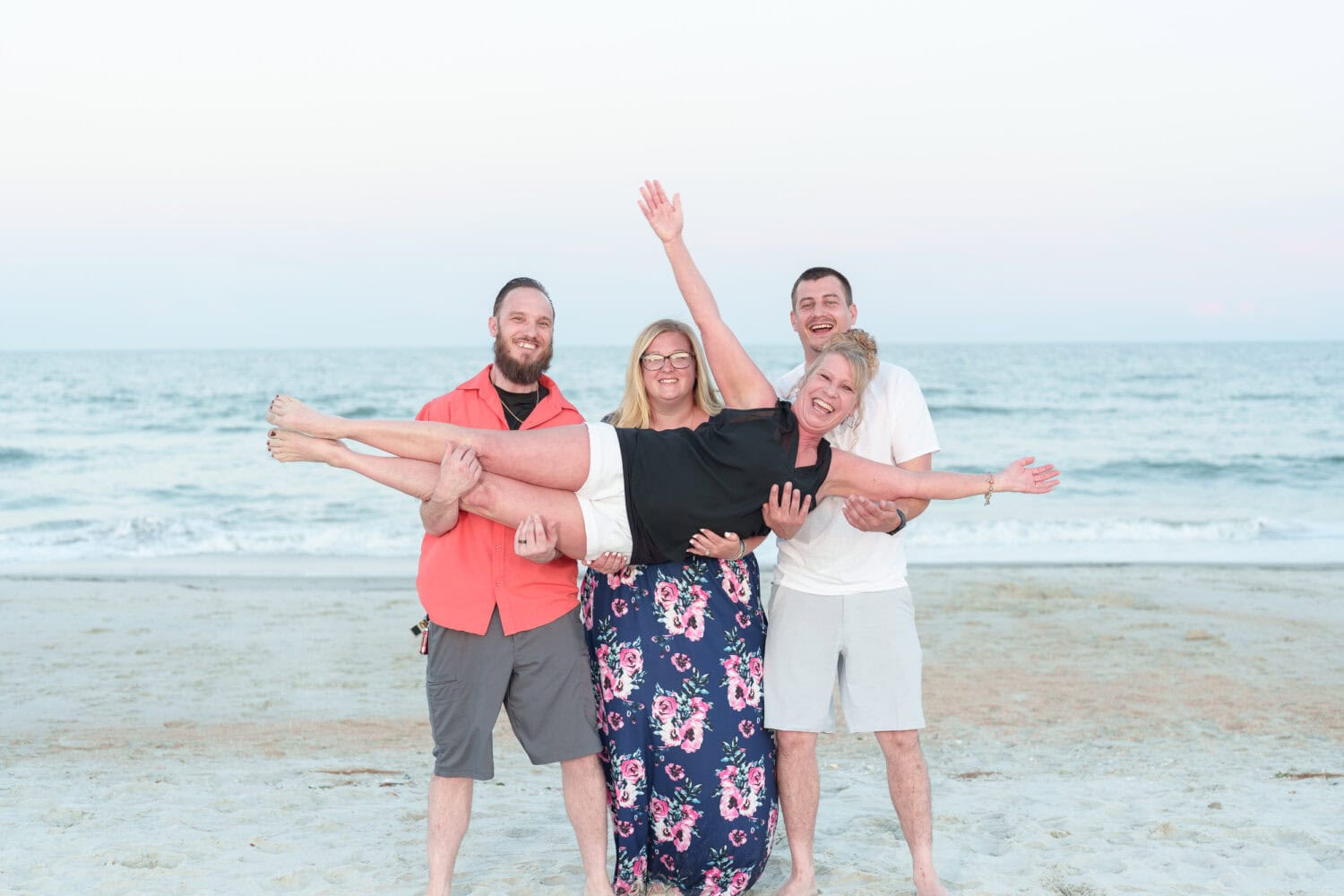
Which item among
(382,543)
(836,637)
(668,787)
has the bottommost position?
(382,543)

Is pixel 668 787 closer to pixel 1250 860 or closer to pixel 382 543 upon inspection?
pixel 1250 860

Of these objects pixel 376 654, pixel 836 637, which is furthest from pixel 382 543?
pixel 836 637

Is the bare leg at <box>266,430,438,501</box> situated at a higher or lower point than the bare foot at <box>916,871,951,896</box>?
higher

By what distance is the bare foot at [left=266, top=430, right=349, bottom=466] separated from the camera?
3.82 meters

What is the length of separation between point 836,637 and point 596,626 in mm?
893

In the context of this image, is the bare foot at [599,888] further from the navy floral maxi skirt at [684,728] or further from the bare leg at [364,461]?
the bare leg at [364,461]

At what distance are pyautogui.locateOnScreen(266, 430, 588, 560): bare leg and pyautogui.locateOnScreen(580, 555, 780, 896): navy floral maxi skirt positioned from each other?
33cm

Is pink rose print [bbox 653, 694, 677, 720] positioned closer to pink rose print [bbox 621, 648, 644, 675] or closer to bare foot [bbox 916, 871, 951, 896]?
pink rose print [bbox 621, 648, 644, 675]

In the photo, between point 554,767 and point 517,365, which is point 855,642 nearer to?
point 517,365

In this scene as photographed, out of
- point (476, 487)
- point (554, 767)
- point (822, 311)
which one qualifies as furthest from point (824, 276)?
point (554, 767)

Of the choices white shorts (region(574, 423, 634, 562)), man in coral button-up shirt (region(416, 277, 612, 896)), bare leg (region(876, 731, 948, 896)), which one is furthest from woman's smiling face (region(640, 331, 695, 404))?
bare leg (region(876, 731, 948, 896))

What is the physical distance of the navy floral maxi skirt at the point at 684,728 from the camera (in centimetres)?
398

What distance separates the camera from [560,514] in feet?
12.8

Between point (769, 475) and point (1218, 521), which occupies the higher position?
point (769, 475)
